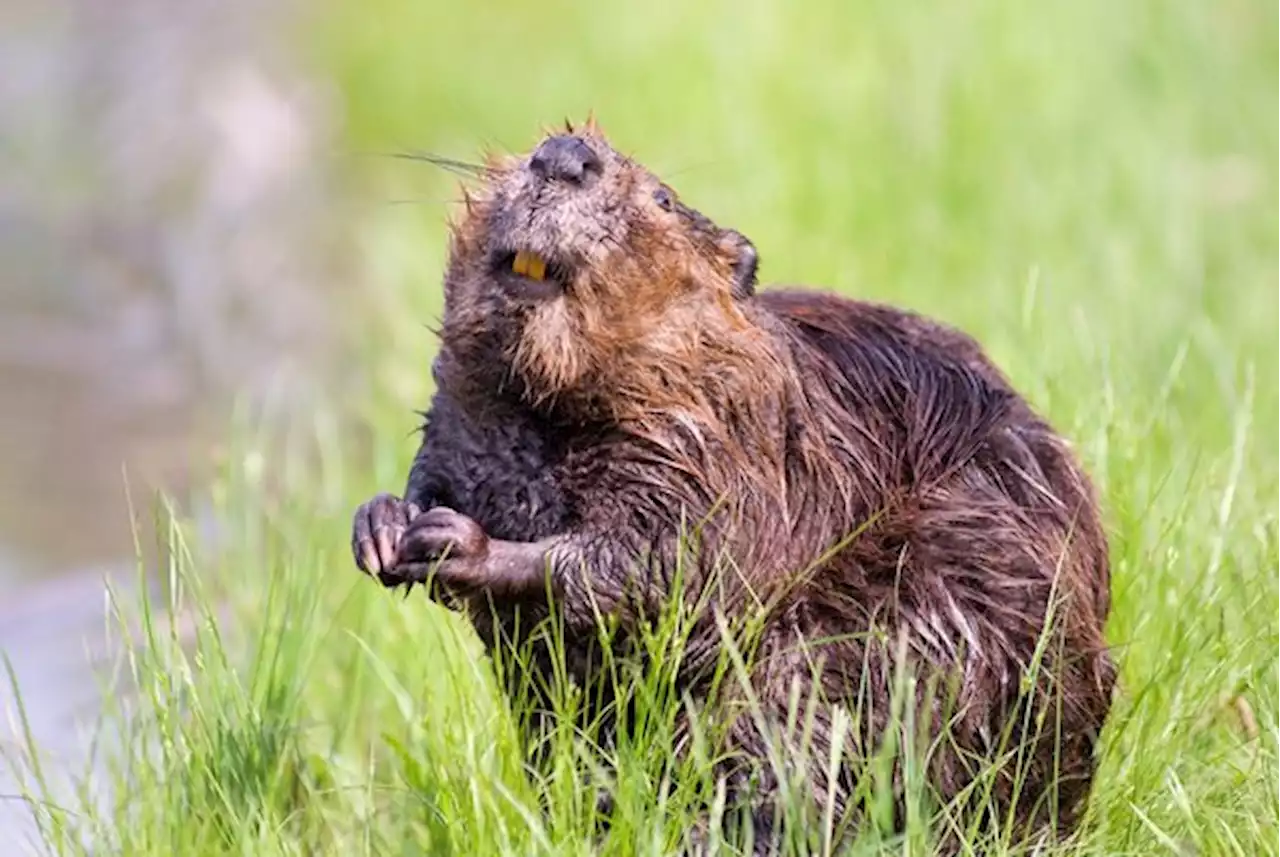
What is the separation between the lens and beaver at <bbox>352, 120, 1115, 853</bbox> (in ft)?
9.81

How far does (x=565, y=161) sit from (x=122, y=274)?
5061 millimetres

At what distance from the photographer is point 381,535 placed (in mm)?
2998

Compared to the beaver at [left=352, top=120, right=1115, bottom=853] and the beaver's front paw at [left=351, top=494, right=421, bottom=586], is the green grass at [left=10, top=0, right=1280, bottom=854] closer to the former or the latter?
the beaver at [left=352, top=120, right=1115, bottom=853]

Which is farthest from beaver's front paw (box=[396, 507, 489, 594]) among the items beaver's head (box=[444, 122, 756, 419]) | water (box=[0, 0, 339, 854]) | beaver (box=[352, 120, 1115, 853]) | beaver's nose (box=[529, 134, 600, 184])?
water (box=[0, 0, 339, 854])

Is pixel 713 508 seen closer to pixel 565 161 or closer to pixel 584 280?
pixel 584 280

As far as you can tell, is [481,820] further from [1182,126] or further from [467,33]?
[467,33]


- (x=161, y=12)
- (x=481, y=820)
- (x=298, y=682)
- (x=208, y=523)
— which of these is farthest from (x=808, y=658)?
(x=161, y=12)

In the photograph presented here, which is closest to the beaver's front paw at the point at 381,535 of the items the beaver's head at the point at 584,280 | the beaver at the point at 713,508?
the beaver at the point at 713,508

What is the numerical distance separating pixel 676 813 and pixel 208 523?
2.64m

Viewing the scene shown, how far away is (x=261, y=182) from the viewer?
334 inches

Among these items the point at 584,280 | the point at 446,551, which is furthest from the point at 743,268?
the point at 446,551

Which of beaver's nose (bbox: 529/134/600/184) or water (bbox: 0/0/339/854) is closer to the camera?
beaver's nose (bbox: 529/134/600/184)

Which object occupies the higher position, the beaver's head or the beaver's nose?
the beaver's nose

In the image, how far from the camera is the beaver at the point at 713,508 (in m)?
2.99
